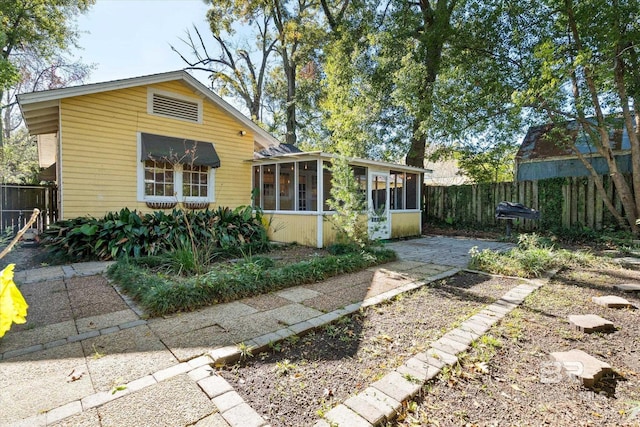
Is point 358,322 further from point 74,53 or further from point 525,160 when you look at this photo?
point 74,53

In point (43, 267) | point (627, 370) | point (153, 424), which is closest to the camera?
point (153, 424)

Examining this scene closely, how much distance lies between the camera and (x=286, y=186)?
8469mm

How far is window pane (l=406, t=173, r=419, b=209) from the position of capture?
10.7 metres

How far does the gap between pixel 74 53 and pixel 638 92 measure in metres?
24.4

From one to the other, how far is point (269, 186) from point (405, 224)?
477 cm

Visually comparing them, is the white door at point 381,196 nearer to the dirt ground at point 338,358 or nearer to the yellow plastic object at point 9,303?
the dirt ground at point 338,358

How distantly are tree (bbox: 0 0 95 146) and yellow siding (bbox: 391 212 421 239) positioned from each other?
1722 centimetres

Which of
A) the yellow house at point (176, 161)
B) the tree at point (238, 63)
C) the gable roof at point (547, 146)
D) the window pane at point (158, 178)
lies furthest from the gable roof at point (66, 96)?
the gable roof at point (547, 146)

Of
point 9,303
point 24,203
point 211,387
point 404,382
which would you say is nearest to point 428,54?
point 404,382

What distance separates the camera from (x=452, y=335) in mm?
2748

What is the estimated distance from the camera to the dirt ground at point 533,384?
5.83ft

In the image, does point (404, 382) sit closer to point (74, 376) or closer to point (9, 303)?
point (9, 303)

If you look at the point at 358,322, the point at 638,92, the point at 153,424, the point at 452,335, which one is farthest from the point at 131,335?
the point at 638,92

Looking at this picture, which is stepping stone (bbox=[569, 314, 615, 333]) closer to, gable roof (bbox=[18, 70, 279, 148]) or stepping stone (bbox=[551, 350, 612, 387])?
stepping stone (bbox=[551, 350, 612, 387])
